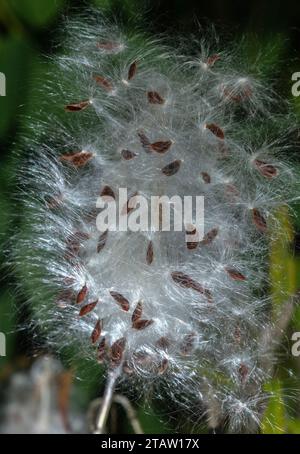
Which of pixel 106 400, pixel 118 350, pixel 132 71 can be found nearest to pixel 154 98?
pixel 132 71

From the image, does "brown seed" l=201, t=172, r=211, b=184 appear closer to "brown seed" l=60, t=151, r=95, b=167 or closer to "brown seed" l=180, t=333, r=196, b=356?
"brown seed" l=60, t=151, r=95, b=167

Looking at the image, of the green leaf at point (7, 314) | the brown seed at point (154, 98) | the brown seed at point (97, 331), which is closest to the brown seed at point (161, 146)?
the brown seed at point (154, 98)

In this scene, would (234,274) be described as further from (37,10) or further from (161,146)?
(37,10)

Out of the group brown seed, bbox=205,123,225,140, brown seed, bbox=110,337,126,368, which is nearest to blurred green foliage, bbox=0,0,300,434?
brown seed, bbox=110,337,126,368

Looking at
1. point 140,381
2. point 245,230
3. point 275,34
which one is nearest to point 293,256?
point 245,230

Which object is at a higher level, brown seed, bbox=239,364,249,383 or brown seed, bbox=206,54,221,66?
brown seed, bbox=206,54,221,66

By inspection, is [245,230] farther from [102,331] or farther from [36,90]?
[36,90]
